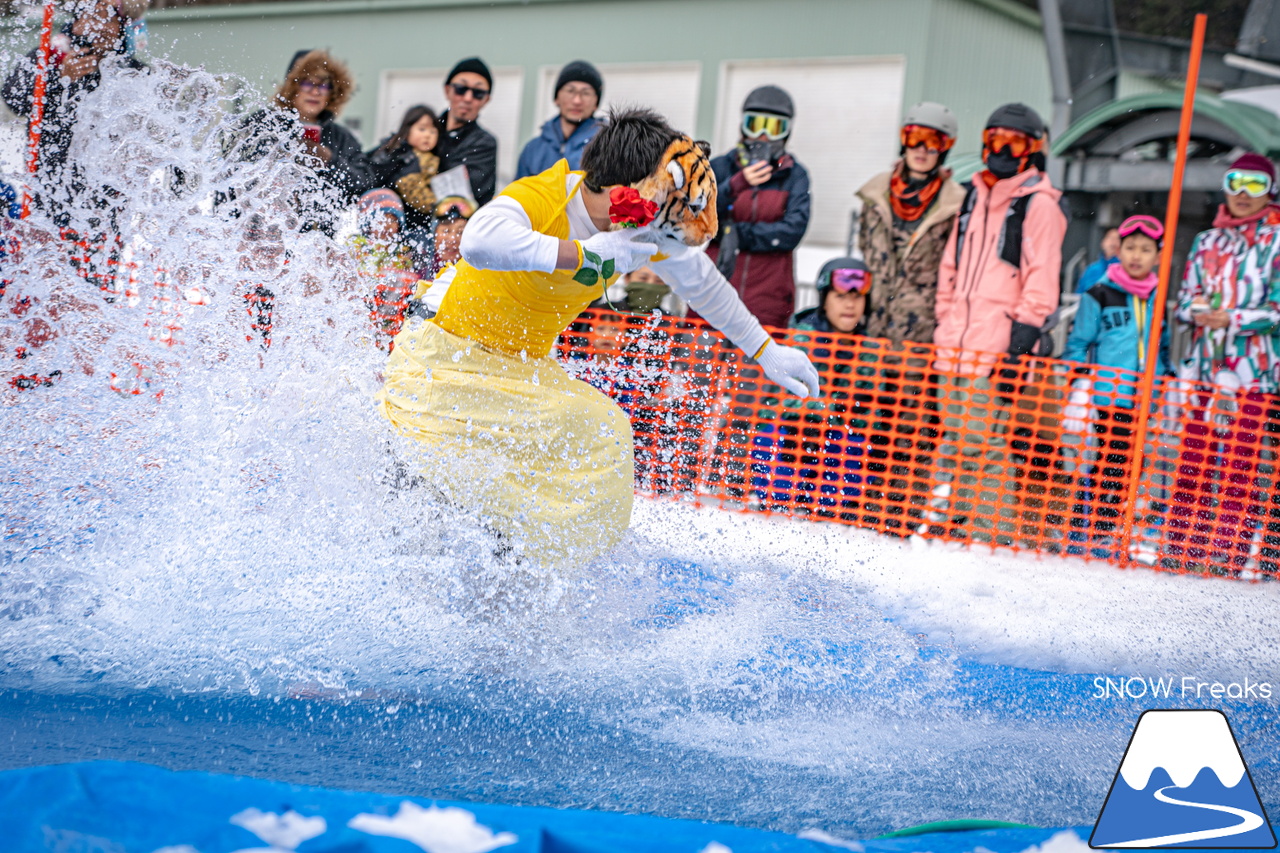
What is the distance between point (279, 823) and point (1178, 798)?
1.87 meters

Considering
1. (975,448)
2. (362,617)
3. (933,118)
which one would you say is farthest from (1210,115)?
(362,617)

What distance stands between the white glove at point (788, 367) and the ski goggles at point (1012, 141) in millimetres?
2556

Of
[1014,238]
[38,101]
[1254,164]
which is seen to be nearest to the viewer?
[38,101]

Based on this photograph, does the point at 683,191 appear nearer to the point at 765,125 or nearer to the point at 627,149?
the point at 627,149

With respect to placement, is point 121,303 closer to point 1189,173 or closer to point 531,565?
point 531,565

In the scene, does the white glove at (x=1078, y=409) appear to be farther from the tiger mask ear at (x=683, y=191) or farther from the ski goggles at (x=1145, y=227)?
the tiger mask ear at (x=683, y=191)

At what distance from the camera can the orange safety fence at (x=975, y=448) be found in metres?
5.41

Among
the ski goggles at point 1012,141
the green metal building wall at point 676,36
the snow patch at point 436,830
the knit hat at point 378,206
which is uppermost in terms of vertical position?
the green metal building wall at point 676,36

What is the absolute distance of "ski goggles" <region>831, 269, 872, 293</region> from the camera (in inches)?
230

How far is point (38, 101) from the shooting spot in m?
5.04

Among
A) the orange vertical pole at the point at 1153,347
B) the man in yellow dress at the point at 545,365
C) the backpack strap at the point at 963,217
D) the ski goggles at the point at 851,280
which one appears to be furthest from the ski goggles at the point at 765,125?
the man in yellow dress at the point at 545,365

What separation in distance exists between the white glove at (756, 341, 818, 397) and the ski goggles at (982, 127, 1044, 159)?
8.38ft

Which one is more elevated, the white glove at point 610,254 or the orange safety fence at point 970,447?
the white glove at point 610,254

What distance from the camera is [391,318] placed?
505 cm
